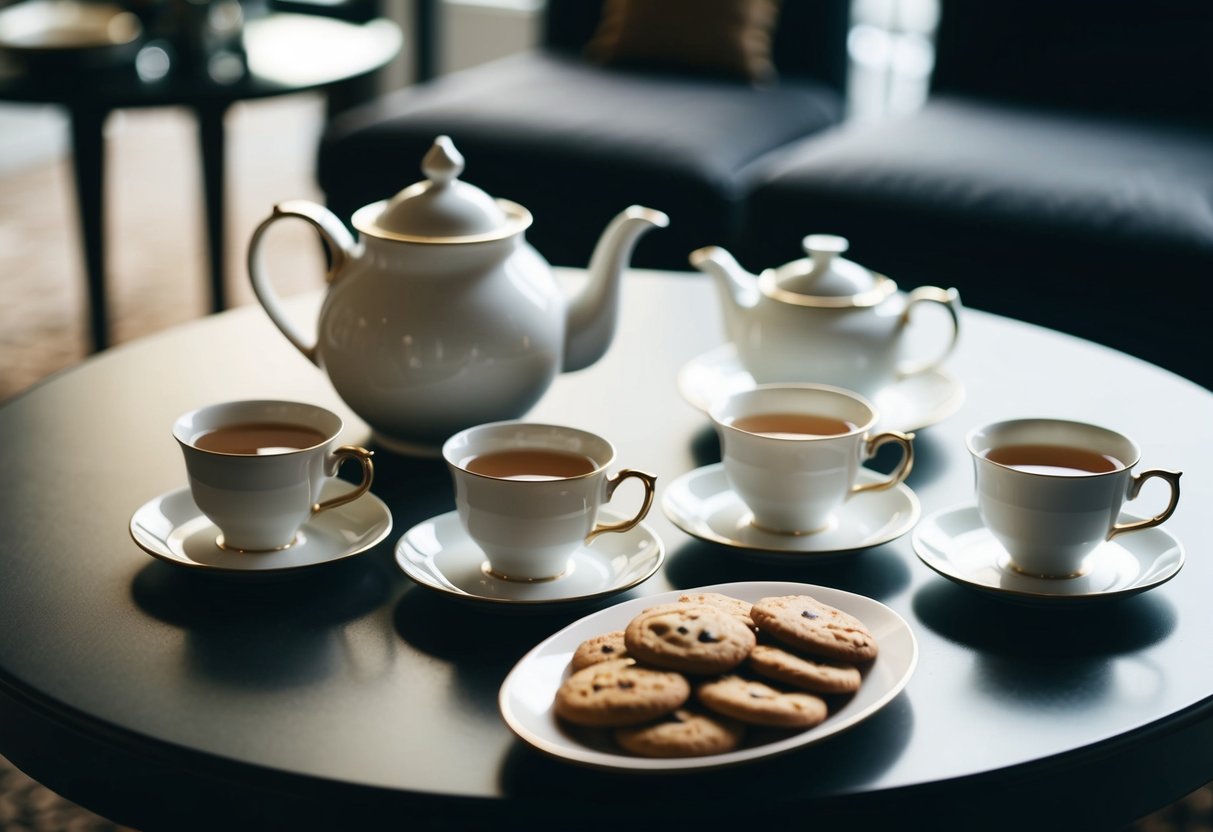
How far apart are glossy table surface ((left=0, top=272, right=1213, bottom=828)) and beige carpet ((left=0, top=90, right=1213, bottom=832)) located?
4.90 feet

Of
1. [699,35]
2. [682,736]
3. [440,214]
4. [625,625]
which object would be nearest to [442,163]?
[440,214]

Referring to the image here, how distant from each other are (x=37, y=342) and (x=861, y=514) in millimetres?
1932

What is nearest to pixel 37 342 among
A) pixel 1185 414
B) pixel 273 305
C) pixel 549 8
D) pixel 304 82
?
pixel 304 82

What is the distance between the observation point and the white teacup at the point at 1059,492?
74cm

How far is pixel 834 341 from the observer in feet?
3.29

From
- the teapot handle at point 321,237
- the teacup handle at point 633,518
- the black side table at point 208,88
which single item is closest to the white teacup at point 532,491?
the teacup handle at point 633,518

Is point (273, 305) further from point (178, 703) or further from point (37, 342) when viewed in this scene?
point (37, 342)

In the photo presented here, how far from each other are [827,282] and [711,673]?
18.9 inches

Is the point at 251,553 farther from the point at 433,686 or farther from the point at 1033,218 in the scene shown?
the point at 1033,218

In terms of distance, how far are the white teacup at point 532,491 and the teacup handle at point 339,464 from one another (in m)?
0.05

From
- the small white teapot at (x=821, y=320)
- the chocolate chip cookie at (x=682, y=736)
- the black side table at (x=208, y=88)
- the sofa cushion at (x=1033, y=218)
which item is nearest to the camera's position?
the chocolate chip cookie at (x=682, y=736)

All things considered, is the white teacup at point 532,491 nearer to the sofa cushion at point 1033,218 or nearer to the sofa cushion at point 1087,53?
the sofa cushion at point 1033,218

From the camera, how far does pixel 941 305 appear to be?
1.05 meters

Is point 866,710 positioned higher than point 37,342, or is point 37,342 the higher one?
point 866,710
